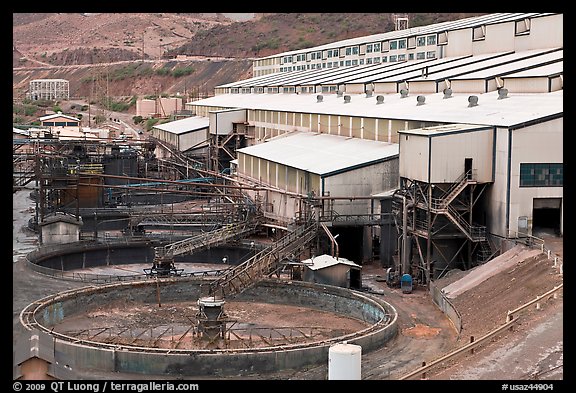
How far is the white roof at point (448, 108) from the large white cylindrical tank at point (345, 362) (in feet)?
56.2

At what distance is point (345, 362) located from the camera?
20156 mm

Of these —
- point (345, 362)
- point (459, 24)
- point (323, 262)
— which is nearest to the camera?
point (345, 362)

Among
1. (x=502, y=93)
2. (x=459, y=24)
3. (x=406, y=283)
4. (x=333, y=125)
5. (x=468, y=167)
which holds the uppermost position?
(x=459, y=24)

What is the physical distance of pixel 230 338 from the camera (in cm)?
2977

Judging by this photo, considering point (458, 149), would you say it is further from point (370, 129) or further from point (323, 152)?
point (370, 129)

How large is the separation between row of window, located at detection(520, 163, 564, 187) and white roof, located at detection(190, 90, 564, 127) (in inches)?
68.5

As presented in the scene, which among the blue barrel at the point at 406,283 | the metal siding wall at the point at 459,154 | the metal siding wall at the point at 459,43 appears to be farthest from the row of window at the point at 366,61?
the blue barrel at the point at 406,283

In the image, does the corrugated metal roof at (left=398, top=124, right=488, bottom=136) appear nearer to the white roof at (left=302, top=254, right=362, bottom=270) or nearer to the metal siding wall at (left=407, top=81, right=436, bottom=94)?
the white roof at (left=302, top=254, right=362, bottom=270)

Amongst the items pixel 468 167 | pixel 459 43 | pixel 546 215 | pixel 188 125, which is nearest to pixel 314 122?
pixel 459 43

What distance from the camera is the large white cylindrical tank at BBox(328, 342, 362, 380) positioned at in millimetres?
20072

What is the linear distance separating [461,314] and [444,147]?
749 cm

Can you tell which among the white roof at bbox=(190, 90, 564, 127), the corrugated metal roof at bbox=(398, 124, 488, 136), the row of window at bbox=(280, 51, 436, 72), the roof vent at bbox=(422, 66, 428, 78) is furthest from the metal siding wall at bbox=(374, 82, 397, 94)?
the corrugated metal roof at bbox=(398, 124, 488, 136)

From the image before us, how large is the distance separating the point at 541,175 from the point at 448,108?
941 centimetres

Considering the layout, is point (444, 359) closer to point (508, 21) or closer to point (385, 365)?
point (385, 365)
